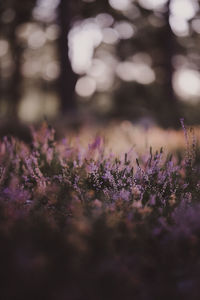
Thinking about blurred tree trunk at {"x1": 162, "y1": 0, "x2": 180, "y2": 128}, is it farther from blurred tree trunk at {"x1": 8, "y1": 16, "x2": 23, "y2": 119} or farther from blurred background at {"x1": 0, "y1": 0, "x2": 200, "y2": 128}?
blurred tree trunk at {"x1": 8, "y1": 16, "x2": 23, "y2": 119}

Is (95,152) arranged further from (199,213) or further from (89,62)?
(89,62)

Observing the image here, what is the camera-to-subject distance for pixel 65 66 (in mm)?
12844

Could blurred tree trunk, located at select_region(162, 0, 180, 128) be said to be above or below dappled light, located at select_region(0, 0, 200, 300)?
below

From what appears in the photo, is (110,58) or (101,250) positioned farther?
(110,58)

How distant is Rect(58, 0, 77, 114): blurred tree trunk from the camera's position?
12773 millimetres

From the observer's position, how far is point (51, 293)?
1.66 m

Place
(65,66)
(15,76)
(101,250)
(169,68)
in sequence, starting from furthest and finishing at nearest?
1. (15,76)
2. (169,68)
3. (65,66)
4. (101,250)

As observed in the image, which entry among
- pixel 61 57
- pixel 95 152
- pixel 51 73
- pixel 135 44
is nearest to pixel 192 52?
pixel 135 44

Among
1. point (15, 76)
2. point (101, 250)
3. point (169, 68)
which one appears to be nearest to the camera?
point (101, 250)

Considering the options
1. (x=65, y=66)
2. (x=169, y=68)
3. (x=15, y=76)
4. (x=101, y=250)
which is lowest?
(x=15, y=76)

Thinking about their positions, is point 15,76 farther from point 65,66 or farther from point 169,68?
point 169,68

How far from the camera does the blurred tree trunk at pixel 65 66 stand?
41.9 ft

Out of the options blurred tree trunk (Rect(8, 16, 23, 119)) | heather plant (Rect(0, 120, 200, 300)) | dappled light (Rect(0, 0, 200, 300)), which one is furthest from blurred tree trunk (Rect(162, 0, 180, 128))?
heather plant (Rect(0, 120, 200, 300))

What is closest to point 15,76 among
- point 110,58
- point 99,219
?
point 110,58
